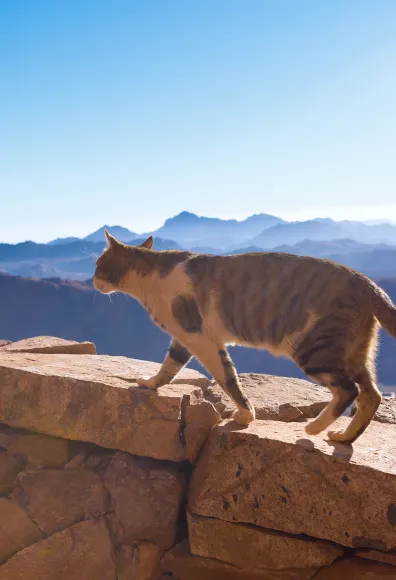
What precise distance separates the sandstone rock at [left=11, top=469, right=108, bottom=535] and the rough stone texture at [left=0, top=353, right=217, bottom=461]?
0.33 meters

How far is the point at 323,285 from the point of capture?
3.47 metres

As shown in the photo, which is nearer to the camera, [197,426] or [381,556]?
[381,556]

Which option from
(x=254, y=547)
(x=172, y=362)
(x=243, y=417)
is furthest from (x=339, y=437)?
(x=172, y=362)

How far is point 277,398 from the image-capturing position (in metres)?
5.24

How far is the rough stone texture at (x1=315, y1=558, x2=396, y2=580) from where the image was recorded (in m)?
3.14

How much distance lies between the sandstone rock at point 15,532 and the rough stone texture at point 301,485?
4.37 feet

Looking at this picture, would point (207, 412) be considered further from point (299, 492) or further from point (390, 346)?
point (390, 346)

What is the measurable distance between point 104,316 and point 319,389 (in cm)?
3939

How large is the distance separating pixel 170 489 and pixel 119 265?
2022 mm

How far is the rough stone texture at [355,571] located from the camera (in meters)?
3.14

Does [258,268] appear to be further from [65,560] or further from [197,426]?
[65,560]

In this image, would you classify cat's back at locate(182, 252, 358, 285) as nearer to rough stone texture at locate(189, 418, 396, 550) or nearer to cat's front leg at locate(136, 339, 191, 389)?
cat's front leg at locate(136, 339, 191, 389)

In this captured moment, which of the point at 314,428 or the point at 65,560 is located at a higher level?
the point at 314,428

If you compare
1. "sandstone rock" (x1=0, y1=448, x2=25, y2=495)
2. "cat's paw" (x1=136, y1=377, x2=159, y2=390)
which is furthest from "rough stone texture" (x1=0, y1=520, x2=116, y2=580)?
"cat's paw" (x1=136, y1=377, x2=159, y2=390)
